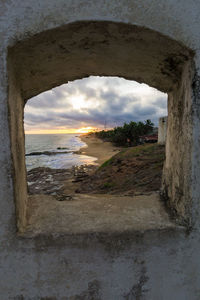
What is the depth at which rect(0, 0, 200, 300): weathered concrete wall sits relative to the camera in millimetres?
1291

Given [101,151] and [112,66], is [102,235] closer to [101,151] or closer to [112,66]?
[112,66]

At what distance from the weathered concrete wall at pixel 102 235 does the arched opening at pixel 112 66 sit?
0.01m

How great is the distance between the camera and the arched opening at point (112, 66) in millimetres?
1386

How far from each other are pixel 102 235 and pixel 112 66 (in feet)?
5.50

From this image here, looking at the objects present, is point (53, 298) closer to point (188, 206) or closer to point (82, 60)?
point (188, 206)

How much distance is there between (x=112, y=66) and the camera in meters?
1.87

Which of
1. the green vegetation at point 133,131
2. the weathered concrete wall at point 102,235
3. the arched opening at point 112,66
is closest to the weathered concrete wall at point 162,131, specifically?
the arched opening at point 112,66

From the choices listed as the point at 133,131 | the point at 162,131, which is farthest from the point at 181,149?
the point at 133,131

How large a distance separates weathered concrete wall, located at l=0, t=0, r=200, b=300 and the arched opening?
0.01m

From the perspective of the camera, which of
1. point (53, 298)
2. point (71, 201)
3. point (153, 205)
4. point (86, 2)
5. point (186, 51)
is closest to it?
point (86, 2)

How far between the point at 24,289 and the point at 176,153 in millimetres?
1831

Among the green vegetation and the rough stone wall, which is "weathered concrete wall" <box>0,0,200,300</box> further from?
the green vegetation

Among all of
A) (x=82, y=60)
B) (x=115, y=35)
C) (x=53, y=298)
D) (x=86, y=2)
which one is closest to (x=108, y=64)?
(x=82, y=60)

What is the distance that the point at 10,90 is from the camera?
1403 millimetres
